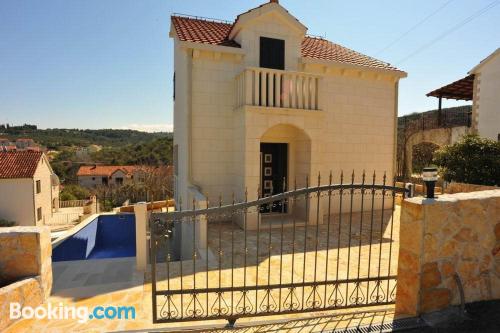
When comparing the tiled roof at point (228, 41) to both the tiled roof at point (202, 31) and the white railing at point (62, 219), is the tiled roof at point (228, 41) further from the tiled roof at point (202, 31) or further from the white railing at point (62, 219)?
the white railing at point (62, 219)

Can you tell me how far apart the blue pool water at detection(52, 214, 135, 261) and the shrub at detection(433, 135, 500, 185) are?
13.0 m

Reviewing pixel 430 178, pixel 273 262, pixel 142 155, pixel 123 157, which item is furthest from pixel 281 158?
pixel 123 157

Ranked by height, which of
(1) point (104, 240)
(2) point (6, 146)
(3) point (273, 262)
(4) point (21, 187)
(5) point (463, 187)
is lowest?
(1) point (104, 240)

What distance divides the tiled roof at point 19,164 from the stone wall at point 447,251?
93.9 ft

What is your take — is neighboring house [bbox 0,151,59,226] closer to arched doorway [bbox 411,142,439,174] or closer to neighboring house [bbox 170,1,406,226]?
neighboring house [bbox 170,1,406,226]

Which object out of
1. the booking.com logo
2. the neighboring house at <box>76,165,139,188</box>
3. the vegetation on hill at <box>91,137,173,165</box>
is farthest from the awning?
the neighboring house at <box>76,165,139,188</box>

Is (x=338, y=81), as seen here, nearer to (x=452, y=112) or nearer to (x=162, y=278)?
(x=162, y=278)

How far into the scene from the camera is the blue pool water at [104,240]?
34.4 ft

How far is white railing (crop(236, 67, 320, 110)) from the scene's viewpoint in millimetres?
8672

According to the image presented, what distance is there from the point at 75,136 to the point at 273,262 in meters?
103

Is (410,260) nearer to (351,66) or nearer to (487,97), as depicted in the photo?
(351,66)

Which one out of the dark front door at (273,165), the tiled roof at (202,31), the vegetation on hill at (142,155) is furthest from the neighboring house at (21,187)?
the dark front door at (273,165)

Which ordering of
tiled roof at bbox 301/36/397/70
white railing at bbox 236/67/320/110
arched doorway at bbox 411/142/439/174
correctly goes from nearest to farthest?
white railing at bbox 236/67/320/110 < tiled roof at bbox 301/36/397/70 < arched doorway at bbox 411/142/439/174

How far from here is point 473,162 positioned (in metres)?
9.51
